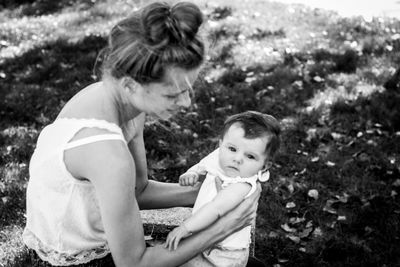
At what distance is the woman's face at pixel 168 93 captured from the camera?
1617 mm

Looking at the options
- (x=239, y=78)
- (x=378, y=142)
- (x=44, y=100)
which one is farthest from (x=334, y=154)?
(x=44, y=100)

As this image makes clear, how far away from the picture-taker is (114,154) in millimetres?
1536

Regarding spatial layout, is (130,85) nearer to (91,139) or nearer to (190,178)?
(91,139)

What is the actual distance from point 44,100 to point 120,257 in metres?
3.12

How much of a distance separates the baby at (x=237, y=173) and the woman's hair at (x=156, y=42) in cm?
48

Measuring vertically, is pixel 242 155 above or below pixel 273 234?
above

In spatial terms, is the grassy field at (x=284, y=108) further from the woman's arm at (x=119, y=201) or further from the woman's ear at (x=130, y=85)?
the woman's arm at (x=119, y=201)

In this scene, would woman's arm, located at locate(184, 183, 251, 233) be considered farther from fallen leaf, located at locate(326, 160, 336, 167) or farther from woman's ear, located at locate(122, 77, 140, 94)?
fallen leaf, located at locate(326, 160, 336, 167)

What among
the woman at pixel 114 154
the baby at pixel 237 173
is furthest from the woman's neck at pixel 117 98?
the baby at pixel 237 173

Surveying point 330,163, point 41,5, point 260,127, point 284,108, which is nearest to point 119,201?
point 260,127

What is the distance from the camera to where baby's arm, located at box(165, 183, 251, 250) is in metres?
1.83

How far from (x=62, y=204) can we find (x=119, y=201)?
24cm

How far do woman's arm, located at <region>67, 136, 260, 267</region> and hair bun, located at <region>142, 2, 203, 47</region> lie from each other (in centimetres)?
34

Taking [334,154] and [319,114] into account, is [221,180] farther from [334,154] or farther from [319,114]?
[319,114]
